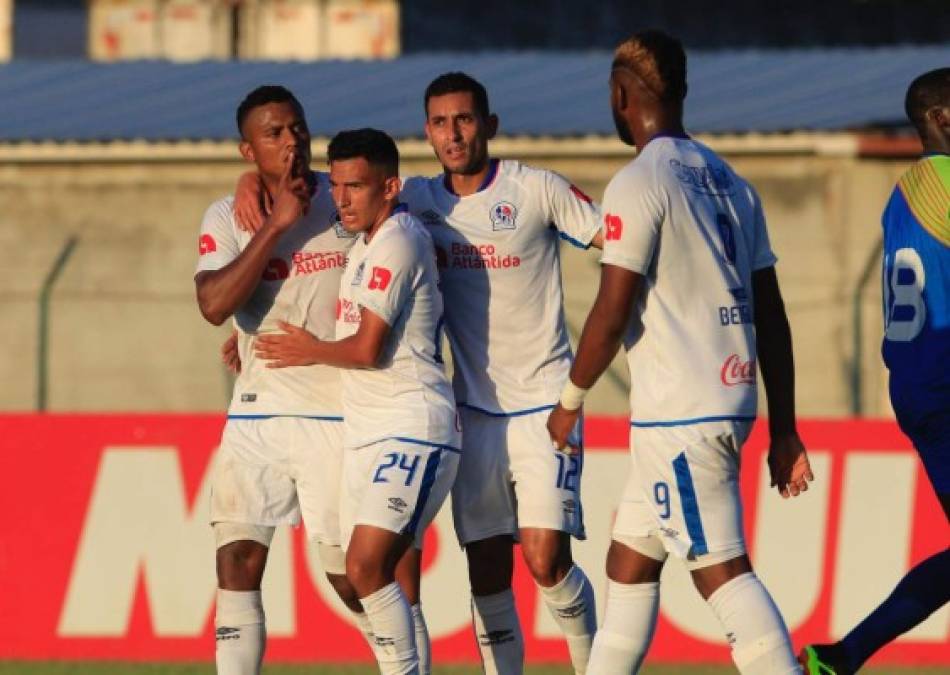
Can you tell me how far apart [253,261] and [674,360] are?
176 cm

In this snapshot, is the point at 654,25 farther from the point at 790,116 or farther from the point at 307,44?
the point at 790,116

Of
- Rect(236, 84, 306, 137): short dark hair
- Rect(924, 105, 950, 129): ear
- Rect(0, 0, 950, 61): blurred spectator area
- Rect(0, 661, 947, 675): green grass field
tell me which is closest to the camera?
Rect(924, 105, 950, 129): ear

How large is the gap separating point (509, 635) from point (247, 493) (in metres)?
1.20

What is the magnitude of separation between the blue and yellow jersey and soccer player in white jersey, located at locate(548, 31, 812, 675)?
72 centimetres

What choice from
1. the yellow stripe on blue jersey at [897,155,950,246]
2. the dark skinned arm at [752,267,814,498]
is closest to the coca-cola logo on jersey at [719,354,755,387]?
the dark skinned arm at [752,267,814,498]

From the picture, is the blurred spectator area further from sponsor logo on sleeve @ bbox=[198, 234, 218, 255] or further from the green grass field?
sponsor logo on sleeve @ bbox=[198, 234, 218, 255]

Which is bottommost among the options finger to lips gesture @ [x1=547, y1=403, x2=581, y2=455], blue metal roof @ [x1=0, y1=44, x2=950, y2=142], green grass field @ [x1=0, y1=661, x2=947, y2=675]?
green grass field @ [x1=0, y1=661, x2=947, y2=675]

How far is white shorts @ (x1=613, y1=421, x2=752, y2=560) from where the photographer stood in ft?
24.9

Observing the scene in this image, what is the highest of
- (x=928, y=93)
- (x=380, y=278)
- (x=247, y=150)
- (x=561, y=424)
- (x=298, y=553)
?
(x=928, y=93)

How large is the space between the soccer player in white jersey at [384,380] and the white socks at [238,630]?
1.75 feet

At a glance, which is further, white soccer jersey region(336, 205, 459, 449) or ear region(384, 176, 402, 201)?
ear region(384, 176, 402, 201)

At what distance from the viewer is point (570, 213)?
8.95 m

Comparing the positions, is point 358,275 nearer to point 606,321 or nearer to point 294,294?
point 294,294

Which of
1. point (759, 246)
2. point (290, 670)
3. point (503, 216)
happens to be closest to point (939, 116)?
point (759, 246)
